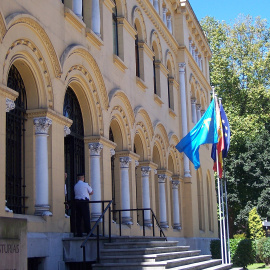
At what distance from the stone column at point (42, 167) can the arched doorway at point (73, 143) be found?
2276mm

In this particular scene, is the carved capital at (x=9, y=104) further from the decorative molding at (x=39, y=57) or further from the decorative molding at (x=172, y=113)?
the decorative molding at (x=172, y=113)

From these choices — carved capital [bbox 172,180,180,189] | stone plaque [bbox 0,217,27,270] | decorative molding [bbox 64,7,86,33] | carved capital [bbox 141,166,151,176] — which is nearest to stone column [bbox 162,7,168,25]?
carved capital [bbox 172,180,180,189]

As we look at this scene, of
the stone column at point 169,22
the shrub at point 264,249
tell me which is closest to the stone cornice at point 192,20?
the stone column at point 169,22

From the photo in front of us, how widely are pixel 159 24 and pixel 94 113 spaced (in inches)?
390

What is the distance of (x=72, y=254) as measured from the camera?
14.0 meters

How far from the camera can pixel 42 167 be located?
1359 cm

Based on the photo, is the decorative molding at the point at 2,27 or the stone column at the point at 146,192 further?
the stone column at the point at 146,192

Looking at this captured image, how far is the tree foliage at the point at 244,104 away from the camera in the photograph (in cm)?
4432

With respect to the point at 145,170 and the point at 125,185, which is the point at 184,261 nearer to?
the point at 125,185

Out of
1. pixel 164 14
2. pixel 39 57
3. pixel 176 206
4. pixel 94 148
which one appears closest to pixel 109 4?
pixel 94 148

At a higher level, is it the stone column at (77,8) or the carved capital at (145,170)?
the stone column at (77,8)

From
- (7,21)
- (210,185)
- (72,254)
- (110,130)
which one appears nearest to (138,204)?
(110,130)

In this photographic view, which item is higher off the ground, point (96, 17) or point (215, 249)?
point (96, 17)

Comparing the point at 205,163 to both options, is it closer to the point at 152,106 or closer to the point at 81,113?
the point at 152,106
